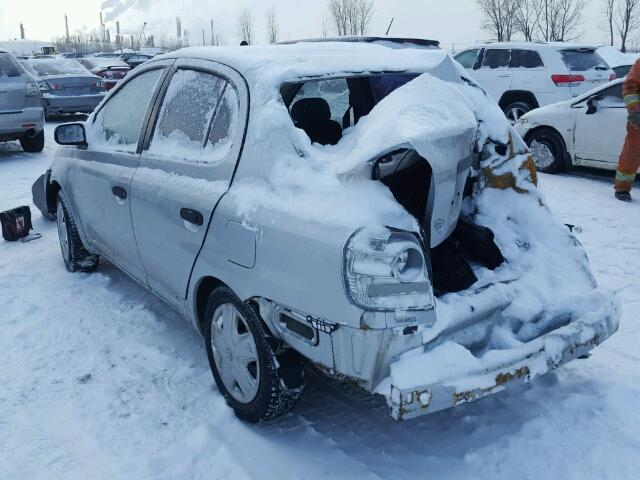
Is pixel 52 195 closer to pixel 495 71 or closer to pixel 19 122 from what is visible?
pixel 19 122

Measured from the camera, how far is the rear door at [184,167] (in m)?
2.93

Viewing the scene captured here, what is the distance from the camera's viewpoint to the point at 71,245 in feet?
16.0

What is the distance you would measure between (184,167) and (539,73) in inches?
389

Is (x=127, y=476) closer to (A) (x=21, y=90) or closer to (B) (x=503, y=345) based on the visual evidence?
(B) (x=503, y=345)

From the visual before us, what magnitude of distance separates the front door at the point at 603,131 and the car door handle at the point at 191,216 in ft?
21.3

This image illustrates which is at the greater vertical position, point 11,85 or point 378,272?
point 11,85

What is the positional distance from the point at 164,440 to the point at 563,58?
10845mm

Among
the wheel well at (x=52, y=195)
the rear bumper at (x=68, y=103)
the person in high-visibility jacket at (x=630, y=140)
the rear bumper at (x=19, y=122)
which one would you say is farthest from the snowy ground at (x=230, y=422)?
the rear bumper at (x=68, y=103)

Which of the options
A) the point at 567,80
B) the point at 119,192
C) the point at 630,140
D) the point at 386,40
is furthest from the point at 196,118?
the point at 567,80

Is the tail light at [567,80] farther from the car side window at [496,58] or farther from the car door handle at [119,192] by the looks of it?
the car door handle at [119,192]

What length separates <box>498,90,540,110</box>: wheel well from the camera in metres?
11.5

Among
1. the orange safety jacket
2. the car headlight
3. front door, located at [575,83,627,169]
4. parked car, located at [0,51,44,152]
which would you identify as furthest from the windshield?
the car headlight

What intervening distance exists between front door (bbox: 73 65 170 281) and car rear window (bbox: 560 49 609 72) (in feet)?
31.2

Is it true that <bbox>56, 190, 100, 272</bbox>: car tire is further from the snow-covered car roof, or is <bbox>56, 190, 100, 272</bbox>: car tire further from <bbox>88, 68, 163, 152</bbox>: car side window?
the snow-covered car roof
